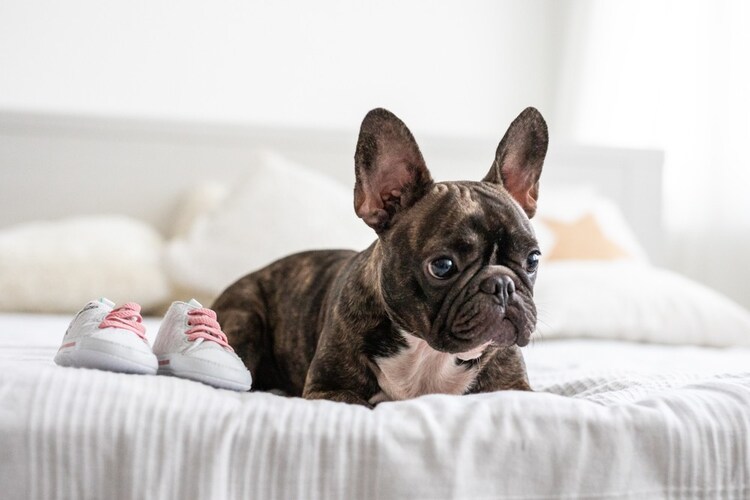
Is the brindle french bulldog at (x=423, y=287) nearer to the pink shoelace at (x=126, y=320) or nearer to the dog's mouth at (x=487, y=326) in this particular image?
the dog's mouth at (x=487, y=326)

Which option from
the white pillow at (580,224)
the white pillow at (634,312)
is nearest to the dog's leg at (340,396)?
the white pillow at (634,312)

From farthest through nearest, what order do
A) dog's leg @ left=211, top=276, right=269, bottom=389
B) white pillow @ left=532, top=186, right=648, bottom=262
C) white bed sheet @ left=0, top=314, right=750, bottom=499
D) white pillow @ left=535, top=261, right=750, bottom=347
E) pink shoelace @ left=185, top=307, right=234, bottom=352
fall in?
white pillow @ left=532, top=186, right=648, bottom=262 → white pillow @ left=535, top=261, right=750, bottom=347 → dog's leg @ left=211, top=276, right=269, bottom=389 → pink shoelace @ left=185, top=307, right=234, bottom=352 → white bed sheet @ left=0, top=314, right=750, bottom=499

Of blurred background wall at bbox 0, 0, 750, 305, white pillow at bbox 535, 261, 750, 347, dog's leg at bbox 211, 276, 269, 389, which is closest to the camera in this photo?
dog's leg at bbox 211, 276, 269, 389

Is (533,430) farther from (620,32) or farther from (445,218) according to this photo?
(620,32)

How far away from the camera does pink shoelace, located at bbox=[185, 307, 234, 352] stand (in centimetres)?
135

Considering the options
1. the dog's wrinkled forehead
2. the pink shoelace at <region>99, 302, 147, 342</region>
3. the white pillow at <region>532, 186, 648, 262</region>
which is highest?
the dog's wrinkled forehead

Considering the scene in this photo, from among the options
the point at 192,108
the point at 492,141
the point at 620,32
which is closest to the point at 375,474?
the point at 492,141

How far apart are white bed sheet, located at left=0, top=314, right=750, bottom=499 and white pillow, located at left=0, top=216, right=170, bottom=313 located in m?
2.08

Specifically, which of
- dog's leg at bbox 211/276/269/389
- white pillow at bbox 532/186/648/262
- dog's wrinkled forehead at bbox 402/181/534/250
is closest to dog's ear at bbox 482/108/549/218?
dog's wrinkled forehead at bbox 402/181/534/250

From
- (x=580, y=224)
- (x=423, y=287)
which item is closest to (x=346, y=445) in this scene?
(x=423, y=287)

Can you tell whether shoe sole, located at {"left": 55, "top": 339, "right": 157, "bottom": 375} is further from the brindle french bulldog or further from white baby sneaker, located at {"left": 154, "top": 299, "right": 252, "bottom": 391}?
the brindle french bulldog

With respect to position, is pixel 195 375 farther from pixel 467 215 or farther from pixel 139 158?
pixel 139 158

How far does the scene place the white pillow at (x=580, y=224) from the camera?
11.6ft

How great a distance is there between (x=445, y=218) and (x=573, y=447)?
1.63ft
